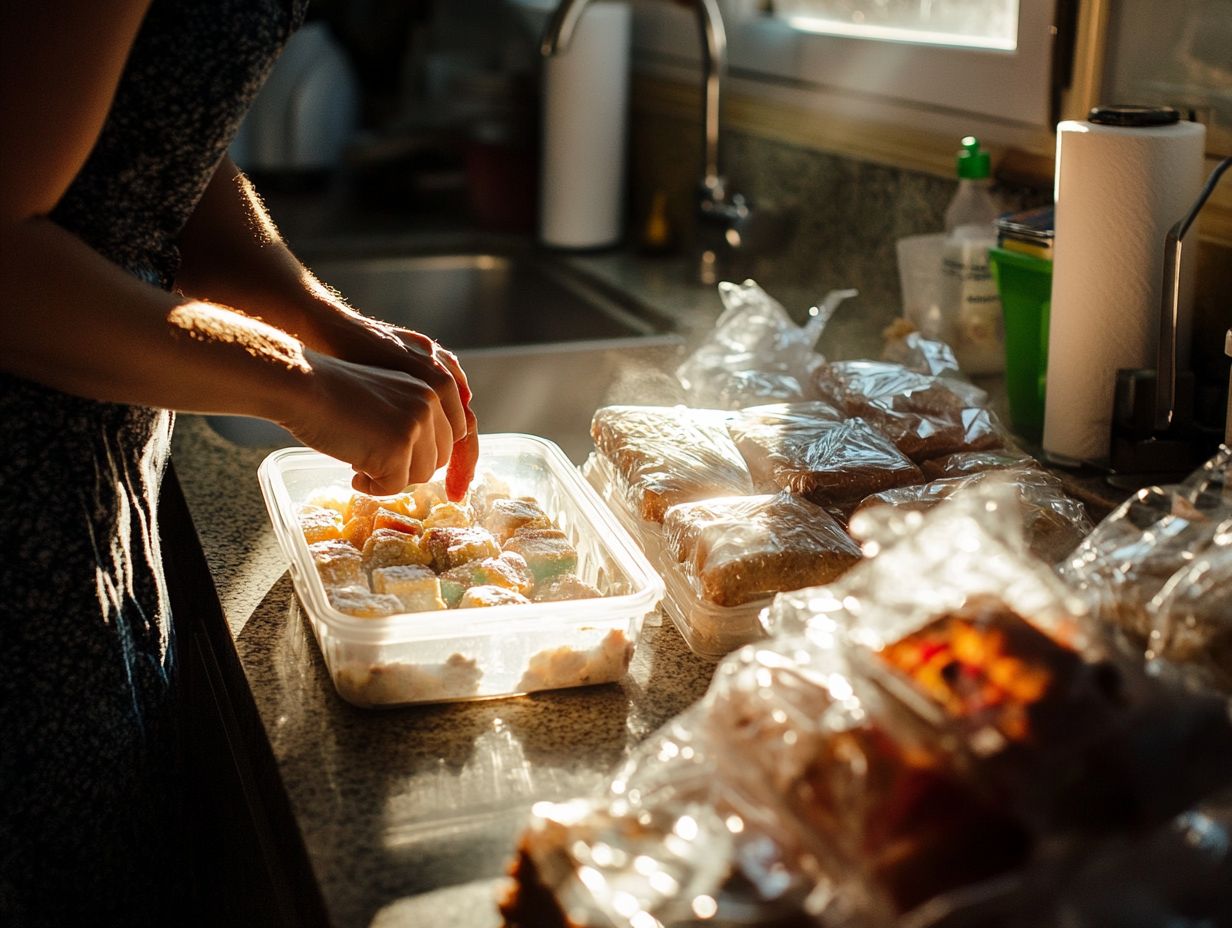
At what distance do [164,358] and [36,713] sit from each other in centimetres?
31

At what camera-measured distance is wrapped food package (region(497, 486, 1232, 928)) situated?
58cm

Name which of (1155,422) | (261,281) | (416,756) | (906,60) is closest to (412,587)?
(416,756)

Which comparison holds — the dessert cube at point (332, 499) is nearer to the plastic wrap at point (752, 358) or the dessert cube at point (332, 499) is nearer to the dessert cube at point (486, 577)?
the dessert cube at point (486, 577)

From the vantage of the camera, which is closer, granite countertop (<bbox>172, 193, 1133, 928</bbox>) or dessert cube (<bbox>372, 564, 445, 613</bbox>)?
granite countertop (<bbox>172, 193, 1133, 928</bbox>)

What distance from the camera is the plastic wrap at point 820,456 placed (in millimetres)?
1176

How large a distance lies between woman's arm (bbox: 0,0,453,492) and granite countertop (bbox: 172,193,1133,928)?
7.0 inches

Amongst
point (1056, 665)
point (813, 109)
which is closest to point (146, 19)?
point (1056, 665)

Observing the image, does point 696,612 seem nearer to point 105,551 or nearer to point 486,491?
point 486,491

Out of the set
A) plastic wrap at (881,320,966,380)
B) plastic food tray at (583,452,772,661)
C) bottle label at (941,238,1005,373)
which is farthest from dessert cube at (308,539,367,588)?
bottle label at (941,238,1005,373)

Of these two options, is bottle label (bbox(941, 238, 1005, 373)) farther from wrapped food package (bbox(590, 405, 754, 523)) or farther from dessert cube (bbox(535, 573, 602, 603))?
dessert cube (bbox(535, 573, 602, 603))

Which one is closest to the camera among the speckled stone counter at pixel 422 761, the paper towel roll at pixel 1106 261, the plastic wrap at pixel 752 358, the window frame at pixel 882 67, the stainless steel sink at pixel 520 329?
the speckled stone counter at pixel 422 761

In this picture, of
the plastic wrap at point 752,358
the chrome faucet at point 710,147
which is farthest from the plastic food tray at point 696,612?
the chrome faucet at point 710,147

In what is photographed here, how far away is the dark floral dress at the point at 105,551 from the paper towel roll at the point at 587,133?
4.63ft

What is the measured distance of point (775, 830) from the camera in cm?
64
